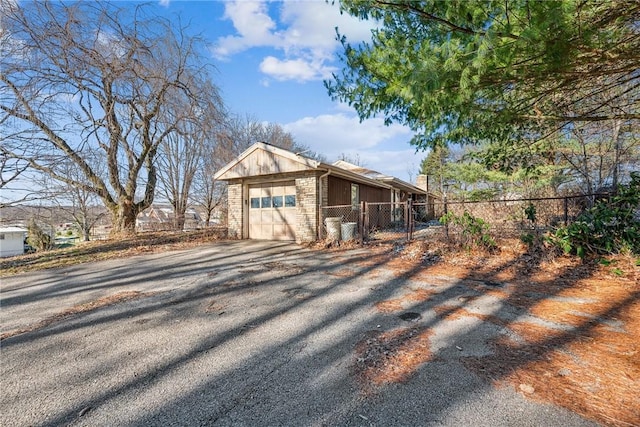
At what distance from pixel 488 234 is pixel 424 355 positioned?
4.63 m

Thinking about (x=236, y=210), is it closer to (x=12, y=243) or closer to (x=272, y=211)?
(x=272, y=211)

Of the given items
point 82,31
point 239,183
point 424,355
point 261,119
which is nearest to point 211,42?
point 82,31

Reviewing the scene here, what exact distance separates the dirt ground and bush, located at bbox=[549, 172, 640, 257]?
0.25 meters

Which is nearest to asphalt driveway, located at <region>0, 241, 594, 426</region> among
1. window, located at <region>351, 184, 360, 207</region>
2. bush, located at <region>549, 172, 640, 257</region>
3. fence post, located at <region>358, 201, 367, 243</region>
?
bush, located at <region>549, 172, 640, 257</region>

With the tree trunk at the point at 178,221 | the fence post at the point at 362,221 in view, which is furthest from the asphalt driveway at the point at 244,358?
the tree trunk at the point at 178,221

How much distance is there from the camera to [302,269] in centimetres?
605

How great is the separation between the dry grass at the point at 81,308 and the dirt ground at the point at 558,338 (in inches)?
147

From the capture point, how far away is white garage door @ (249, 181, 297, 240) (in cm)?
1020

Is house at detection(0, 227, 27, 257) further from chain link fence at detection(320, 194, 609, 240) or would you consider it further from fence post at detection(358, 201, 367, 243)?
fence post at detection(358, 201, 367, 243)

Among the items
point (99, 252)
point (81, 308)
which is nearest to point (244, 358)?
point (81, 308)

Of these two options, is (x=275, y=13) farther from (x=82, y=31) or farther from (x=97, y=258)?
(x=97, y=258)

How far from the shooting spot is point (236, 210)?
1121 cm

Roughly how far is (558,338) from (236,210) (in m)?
10.1

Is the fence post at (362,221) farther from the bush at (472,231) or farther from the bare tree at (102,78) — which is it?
the bare tree at (102,78)
